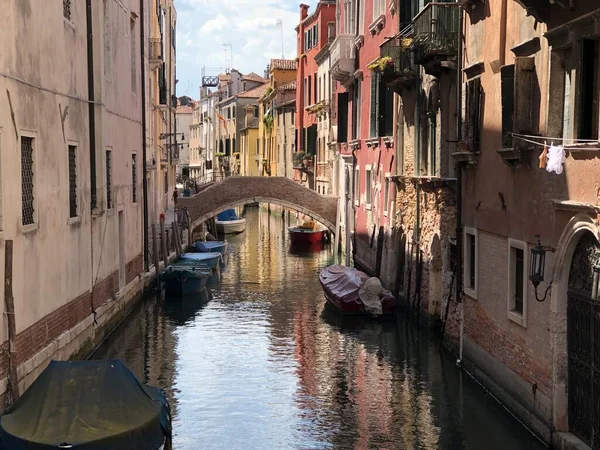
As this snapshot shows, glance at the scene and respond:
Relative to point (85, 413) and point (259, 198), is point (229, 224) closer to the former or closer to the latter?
point (259, 198)

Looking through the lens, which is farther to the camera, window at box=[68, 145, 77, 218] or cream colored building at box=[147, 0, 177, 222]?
cream colored building at box=[147, 0, 177, 222]

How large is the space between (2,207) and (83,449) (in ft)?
9.28

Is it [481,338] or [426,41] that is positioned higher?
[426,41]

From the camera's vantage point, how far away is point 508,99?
34.6 ft

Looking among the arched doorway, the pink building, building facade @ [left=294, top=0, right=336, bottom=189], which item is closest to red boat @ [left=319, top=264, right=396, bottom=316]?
the pink building

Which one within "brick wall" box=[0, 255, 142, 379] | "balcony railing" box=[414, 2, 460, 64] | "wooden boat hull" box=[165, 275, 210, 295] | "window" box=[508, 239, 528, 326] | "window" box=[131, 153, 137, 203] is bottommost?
"wooden boat hull" box=[165, 275, 210, 295]

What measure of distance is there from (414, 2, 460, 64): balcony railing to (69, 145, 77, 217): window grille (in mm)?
5976

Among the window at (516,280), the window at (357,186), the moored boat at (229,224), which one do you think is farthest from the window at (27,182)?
the moored boat at (229,224)

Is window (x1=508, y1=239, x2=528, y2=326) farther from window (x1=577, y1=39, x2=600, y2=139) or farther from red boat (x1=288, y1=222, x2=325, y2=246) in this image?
red boat (x1=288, y1=222, x2=325, y2=246)

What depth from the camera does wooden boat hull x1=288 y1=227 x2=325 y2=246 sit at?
33.5 m

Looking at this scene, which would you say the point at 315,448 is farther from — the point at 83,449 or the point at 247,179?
the point at 247,179

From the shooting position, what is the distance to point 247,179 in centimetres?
2998

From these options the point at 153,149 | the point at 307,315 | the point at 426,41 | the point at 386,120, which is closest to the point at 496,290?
the point at 426,41

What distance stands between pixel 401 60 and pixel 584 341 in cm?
1017
